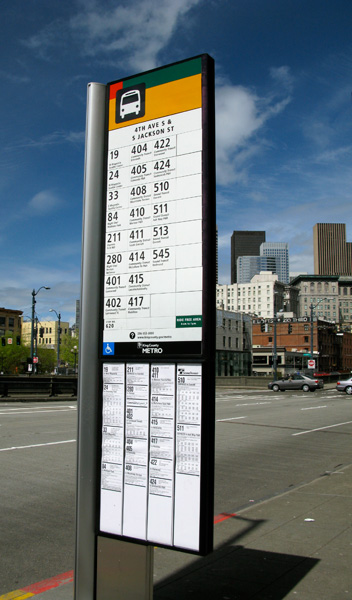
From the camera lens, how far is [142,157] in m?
3.49

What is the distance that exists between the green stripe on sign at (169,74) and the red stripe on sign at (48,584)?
149 inches

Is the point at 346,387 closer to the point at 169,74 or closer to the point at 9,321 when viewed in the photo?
the point at 169,74

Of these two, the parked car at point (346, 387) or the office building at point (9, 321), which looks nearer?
the parked car at point (346, 387)

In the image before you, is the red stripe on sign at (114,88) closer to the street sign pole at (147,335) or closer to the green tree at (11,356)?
the street sign pole at (147,335)

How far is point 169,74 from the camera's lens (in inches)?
133

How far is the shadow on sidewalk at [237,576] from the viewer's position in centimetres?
407

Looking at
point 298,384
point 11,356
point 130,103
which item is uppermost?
point 130,103

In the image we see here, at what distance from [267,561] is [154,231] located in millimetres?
3208

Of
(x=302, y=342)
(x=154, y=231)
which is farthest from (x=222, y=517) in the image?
(x=302, y=342)

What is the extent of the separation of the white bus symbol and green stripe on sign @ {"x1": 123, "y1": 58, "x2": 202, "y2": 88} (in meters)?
0.06

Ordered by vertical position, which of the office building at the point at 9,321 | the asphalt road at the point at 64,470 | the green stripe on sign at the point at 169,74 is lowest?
the asphalt road at the point at 64,470

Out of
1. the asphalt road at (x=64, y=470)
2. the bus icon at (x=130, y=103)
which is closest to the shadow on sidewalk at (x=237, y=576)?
the asphalt road at (x=64, y=470)

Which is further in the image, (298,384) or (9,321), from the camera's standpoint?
(9,321)

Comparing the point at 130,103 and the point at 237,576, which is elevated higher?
the point at 130,103
